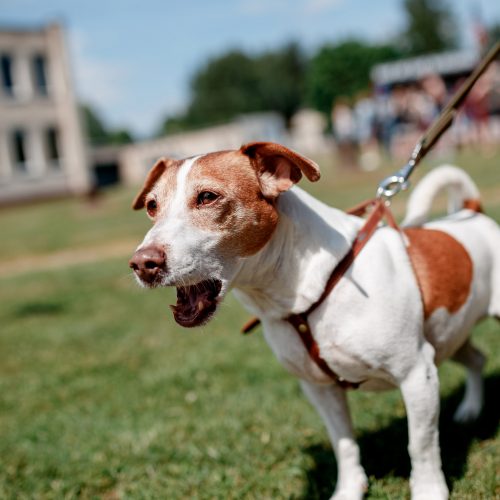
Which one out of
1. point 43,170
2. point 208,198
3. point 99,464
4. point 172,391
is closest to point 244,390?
point 172,391

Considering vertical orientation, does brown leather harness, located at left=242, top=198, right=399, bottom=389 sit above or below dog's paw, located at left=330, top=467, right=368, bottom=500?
above

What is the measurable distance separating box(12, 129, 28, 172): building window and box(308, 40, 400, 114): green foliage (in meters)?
42.4

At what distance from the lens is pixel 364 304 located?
2.90 metres

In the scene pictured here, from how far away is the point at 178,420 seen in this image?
4785mm

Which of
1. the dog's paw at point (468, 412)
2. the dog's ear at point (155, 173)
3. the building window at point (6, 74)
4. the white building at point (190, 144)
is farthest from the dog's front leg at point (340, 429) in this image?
the white building at point (190, 144)

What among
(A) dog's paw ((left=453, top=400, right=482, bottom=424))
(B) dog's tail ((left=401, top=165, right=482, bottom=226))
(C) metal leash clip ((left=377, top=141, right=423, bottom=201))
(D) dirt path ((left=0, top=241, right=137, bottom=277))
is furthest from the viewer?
(D) dirt path ((left=0, top=241, right=137, bottom=277))

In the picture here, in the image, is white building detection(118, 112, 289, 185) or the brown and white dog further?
white building detection(118, 112, 289, 185)

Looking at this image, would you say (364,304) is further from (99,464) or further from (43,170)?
(43,170)

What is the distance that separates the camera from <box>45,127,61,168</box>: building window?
41.4 m

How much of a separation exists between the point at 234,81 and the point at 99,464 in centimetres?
9981

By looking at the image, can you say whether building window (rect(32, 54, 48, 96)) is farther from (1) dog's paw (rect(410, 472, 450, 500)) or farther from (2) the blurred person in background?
(1) dog's paw (rect(410, 472, 450, 500))

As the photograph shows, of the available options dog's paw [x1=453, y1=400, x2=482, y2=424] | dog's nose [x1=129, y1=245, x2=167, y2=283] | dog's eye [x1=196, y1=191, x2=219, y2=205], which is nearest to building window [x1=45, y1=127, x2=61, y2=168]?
dog's paw [x1=453, y1=400, x2=482, y2=424]

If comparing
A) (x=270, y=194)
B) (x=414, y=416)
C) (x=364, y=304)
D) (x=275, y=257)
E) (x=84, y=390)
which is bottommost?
(x=84, y=390)

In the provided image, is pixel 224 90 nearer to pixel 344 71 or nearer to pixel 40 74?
pixel 344 71
